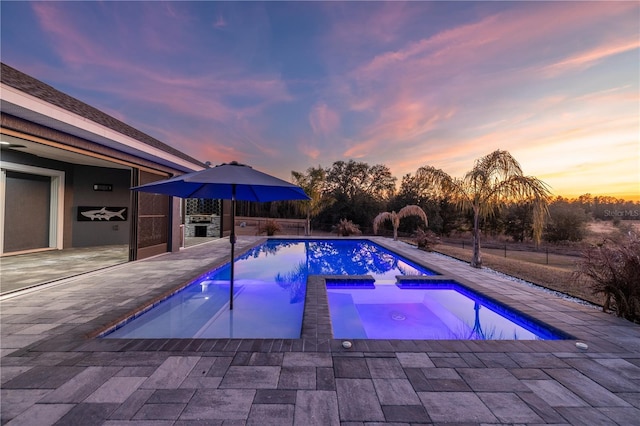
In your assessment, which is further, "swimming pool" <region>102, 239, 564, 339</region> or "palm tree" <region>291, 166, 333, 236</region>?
"palm tree" <region>291, 166, 333, 236</region>

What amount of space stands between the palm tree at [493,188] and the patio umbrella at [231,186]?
5982 millimetres

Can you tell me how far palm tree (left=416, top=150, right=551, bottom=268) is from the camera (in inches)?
264

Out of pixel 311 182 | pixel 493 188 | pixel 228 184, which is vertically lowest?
pixel 228 184

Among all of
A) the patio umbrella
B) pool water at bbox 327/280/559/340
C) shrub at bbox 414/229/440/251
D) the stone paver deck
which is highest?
the patio umbrella

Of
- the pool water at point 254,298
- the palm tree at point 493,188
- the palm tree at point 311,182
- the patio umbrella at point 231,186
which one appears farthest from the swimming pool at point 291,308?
the palm tree at point 311,182

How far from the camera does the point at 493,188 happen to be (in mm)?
7449

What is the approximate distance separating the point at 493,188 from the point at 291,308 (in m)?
6.86

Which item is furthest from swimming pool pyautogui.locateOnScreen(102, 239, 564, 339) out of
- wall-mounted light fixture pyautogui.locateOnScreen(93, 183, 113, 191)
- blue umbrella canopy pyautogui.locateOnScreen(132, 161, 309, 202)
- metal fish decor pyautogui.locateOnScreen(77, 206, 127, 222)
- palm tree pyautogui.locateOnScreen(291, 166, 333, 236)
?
palm tree pyautogui.locateOnScreen(291, 166, 333, 236)

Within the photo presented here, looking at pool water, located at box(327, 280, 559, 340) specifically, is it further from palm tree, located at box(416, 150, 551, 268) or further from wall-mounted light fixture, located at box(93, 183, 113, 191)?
wall-mounted light fixture, located at box(93, 183, 113, 191)

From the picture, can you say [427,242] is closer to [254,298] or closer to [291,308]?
[291,308]

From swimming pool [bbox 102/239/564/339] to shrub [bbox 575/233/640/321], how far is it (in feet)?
4.92

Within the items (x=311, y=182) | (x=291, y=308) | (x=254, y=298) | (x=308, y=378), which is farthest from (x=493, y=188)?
(x=311, y=182)

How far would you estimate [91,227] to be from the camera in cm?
1054

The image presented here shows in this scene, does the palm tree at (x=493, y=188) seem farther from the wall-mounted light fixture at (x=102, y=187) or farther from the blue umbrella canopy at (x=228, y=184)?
the wall-mounted light fixture at (x=102, y=187)
